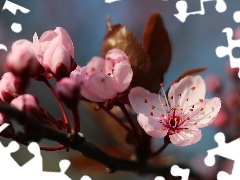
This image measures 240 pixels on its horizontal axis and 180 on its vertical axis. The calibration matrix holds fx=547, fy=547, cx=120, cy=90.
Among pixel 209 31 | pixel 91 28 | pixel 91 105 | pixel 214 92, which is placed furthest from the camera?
pixel 209 31

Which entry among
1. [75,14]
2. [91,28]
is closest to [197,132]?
[91,28]

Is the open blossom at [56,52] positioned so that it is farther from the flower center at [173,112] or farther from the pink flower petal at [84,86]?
the flower center at [173,112]

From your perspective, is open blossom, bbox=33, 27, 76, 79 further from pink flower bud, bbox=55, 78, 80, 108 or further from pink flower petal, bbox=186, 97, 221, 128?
pink flower petal, bbox=186, 97, 221, 128

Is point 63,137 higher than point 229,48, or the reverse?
point 229,48

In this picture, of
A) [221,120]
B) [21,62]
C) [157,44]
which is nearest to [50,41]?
[21,62]

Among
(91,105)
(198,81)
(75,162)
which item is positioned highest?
(198,81)

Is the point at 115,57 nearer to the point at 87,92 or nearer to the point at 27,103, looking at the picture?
the point at 87,92

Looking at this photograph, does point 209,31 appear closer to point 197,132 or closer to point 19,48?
point 197,132
